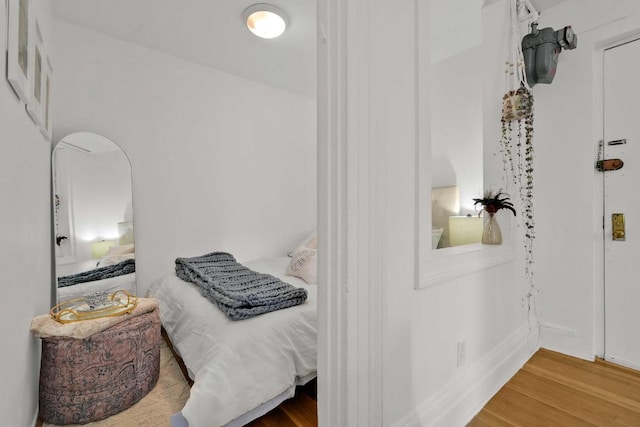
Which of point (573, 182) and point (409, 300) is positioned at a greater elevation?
point (573, 182)

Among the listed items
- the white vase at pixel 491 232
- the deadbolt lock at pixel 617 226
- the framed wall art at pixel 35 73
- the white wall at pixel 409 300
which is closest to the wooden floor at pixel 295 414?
the white wall at pixel 409 300

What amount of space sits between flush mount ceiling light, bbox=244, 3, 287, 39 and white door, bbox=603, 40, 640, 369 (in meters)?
2.27

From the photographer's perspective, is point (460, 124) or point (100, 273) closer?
point (100, 273)

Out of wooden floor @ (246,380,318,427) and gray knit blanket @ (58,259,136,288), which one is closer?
wooden floor @ (246,380,318,427)

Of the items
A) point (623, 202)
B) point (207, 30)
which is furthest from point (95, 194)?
point (623, 202)

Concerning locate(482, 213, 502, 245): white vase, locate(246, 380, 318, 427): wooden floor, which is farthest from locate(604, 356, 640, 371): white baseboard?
locate(246, 380, 318, 427): wooden floor

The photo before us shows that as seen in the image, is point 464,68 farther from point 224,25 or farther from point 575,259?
point 224,25

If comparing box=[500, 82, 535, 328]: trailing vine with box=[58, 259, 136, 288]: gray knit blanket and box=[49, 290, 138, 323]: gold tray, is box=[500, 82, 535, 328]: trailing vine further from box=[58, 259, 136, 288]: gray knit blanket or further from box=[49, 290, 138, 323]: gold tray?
box=[58, 259, 136, 288]: gray knit blanket

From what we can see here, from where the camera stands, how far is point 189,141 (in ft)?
9.62

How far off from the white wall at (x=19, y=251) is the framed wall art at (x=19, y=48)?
0.11ft

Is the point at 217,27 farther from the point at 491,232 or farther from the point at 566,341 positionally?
the point at 566,341

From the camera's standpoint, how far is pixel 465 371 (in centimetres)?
138

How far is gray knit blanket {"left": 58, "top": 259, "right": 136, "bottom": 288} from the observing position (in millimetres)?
2166

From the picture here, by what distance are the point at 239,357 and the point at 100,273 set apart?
1.74 m
